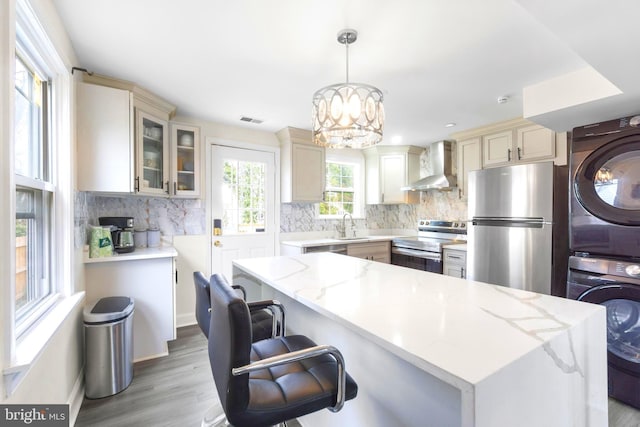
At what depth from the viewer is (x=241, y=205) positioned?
3707 mm

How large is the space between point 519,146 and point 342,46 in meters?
2.40

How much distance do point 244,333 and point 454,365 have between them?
59cm

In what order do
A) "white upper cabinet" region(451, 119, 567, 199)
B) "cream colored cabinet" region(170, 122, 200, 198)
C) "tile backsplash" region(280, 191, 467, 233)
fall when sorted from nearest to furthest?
"white upper cabinet" region(451, 119, 567, 199) < "cream colored cabinet" region(170, 122, 200, 198) < "tile backsplash" region(280, 191, 467, 233)

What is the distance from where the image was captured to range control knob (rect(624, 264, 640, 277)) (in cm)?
182

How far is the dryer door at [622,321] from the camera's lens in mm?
1854

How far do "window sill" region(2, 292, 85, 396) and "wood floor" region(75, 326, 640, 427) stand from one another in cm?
70

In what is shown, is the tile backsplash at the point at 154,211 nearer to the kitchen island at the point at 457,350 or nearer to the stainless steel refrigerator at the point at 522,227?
the kitchen island at the point at 457,350

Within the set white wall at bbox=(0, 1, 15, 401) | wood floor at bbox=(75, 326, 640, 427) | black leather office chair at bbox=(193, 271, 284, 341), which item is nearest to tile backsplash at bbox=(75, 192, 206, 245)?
wood floor at bbox=(75, 326, 640, 427)

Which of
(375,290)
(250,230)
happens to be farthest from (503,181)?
(250,230)

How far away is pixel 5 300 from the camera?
982 millimetres

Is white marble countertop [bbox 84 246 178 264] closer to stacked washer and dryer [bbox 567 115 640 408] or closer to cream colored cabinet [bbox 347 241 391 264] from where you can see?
cream colored cabinet [bbox 347 241 391 264]

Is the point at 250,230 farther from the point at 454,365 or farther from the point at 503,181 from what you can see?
the point at 454,365

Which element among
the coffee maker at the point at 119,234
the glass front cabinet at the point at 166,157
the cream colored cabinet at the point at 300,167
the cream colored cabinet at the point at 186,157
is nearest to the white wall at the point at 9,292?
the coffee maker at the point at 119,234

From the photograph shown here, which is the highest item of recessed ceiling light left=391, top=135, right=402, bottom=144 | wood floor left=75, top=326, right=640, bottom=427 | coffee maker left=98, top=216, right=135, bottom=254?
recessed ceiling light left=391, top=135, right=402, bottom=144
